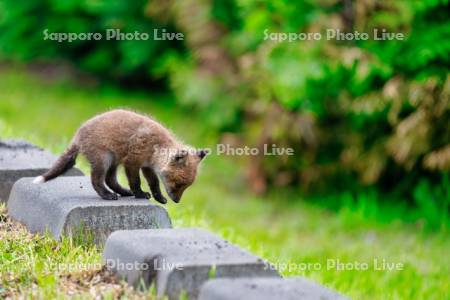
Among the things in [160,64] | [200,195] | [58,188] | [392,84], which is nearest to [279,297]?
[58,188]

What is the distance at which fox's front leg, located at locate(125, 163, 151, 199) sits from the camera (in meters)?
5.80

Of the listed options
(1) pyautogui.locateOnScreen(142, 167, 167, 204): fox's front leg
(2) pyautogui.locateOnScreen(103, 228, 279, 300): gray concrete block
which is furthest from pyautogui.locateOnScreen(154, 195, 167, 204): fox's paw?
(2) pyautogui.locateOnScreen(103, 228, 279, 300): gray concrete block

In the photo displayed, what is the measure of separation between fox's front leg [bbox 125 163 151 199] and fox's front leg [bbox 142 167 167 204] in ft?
0.77

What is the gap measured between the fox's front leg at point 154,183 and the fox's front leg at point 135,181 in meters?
0.24

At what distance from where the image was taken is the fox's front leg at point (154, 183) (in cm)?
612

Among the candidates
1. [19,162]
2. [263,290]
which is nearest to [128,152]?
[19,162]

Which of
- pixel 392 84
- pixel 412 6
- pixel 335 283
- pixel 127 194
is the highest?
pixel 412 6

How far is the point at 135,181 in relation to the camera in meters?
5.81

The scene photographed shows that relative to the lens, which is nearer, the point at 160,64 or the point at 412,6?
the point at 412,6

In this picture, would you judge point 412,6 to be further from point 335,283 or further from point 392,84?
point 335,283

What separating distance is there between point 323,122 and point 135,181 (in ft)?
17.8

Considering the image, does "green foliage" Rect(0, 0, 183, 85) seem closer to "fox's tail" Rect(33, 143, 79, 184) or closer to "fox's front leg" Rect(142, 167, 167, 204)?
"fox's front leg" Rect(142, 167, 167, 204)

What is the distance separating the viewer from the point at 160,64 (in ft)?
47.6

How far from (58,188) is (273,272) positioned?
1824 millimetres
